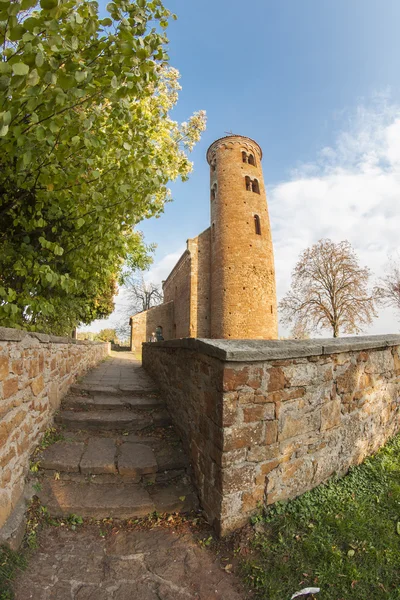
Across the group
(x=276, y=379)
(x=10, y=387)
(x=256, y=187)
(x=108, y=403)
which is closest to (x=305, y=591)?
(x=276, y=379)

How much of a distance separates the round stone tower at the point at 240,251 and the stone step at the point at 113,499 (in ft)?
52.6

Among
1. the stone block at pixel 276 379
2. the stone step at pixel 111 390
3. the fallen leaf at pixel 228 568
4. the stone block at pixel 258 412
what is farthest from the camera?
the stone step at pixel 111 390

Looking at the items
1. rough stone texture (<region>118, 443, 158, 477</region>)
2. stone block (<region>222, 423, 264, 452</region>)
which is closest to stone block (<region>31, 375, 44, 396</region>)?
rough stone texture (<region>118, 443, 158, 477</region>)

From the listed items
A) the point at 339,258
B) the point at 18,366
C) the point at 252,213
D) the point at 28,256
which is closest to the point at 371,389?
the point at 18,366

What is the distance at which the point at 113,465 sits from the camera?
3090mm

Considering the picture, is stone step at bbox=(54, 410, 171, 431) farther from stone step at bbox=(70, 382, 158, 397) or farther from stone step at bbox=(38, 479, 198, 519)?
stone step at bbox=(38, 479, 198, 519)

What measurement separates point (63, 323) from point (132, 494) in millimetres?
4309

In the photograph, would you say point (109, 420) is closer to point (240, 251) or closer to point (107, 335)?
point (240, 251)

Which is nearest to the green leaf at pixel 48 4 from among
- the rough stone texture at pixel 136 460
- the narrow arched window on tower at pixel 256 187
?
the rough stone texture at pixel 136 460

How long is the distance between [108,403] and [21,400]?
75.7 inches

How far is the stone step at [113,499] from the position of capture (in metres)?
2.60

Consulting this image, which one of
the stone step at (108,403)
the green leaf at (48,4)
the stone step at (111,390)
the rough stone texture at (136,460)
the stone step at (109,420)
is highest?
the green leaf at (48,4)

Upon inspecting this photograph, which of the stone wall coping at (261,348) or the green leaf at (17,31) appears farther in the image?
the stone wall coping at (261,348)

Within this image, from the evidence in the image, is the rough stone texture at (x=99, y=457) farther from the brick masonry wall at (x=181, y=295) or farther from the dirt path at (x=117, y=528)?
the brick masonry wall at (x=181, y=295)
